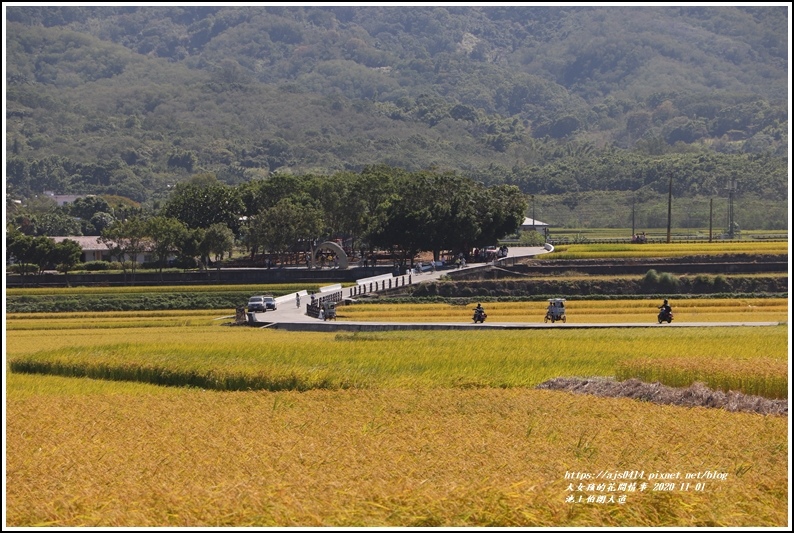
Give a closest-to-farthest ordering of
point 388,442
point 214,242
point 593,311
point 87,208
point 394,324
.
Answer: point 388,442, point 394,324, point 593,311, point 214,242, point 87,208

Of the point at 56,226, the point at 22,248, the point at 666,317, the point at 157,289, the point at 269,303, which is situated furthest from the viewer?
the point at 56,226

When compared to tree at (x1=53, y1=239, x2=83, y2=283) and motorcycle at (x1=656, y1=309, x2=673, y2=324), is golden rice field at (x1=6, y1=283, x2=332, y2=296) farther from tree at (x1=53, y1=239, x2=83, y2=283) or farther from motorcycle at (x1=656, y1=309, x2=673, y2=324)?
motorcycle at (x1=656, y1=309, x2=673, y2=324)

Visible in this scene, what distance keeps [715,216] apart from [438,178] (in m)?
74.5

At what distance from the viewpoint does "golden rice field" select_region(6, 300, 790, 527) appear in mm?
15594

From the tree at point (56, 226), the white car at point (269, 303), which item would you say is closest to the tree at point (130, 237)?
the white car at point (269, 303)

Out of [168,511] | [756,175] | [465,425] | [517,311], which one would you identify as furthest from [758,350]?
[756,175]

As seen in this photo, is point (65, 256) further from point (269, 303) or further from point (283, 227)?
point (269, 303)

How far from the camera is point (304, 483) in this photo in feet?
55.1

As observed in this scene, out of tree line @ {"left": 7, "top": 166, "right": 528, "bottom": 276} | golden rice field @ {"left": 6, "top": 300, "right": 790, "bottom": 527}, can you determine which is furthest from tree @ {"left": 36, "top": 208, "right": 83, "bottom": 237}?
golden rice field @ {"left": 6, "top": 300, "right": 790, "bottom": 527}

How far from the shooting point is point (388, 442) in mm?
20469

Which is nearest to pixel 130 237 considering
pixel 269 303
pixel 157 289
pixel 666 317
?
pixel 157 289

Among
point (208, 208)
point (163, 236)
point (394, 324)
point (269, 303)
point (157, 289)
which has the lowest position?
point (157, 289)

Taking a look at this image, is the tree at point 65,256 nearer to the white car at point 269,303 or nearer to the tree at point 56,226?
the white car at point 269,303

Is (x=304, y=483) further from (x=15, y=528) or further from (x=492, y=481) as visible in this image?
(x=15, y=528)
